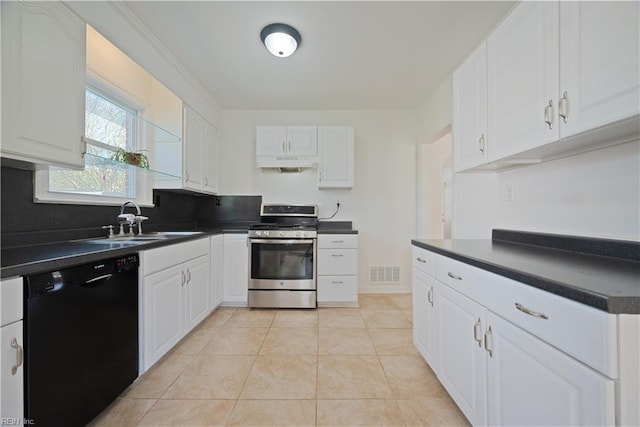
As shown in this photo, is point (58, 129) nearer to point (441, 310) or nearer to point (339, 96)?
point (441, 310)

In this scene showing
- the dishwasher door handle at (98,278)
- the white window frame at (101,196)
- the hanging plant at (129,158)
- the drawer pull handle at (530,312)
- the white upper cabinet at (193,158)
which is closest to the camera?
the drawer pull handle at (530,312)

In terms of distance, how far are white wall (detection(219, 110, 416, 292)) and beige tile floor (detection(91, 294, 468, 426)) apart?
52.3 inches

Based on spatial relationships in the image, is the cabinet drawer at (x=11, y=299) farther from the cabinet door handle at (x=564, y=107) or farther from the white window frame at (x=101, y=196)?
the cabinet door handle at (x=564, y=107)

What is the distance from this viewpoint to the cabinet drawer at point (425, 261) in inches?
63.9

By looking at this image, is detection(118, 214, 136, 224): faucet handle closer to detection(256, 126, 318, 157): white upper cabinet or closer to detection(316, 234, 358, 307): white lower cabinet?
detection(256, 126, 318, 157): white upper cabinet

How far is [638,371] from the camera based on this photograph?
602mm

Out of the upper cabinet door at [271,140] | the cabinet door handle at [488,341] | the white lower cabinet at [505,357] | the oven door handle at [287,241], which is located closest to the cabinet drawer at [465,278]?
the white lower cabinet at [505,357]

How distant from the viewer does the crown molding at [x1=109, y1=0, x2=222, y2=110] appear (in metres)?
1.77

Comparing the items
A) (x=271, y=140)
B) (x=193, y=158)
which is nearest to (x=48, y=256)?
(x=193, y=158)

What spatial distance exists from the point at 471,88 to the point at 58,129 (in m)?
2.38

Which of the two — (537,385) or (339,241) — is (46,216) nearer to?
(339,241)

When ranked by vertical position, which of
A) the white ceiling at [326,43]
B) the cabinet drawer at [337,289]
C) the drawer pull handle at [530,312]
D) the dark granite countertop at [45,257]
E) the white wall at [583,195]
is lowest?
the cabinet drawer at [337,289]

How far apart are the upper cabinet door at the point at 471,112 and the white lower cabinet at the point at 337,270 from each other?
153cm

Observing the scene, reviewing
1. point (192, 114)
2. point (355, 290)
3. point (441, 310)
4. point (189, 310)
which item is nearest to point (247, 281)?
point (189, 310)
